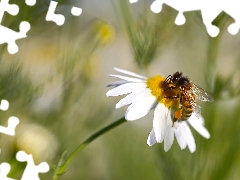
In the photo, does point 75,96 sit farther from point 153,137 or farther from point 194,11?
point 153,137

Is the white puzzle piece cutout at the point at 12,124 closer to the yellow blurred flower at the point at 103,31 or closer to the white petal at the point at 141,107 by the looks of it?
the white petal at the point at 141,107

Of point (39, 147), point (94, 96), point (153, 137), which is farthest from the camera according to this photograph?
point (94, 96)

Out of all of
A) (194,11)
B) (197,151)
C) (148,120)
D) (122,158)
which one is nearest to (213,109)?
(197,151)

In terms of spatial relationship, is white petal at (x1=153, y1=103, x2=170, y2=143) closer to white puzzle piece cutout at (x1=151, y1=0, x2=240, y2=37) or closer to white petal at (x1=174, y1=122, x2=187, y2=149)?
white petal at (x1=174, y1=122, x2=187, y2=149)

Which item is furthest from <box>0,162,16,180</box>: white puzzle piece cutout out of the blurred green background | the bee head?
the bee head

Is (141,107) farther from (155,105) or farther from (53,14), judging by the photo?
(53,14)

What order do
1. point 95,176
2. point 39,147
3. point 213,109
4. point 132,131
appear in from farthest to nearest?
1. point 132,131
2. point 95,176
3. point 213,109
4. point 39,147

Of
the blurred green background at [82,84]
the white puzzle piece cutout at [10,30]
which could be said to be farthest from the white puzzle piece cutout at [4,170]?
the white puzzle piece cutout at [10,30]
